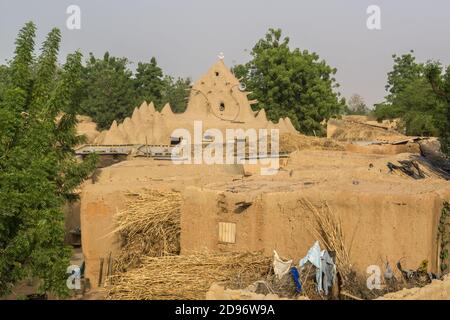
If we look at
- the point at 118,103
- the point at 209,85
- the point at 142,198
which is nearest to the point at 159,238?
the point at 142,198

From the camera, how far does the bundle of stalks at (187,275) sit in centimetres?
947

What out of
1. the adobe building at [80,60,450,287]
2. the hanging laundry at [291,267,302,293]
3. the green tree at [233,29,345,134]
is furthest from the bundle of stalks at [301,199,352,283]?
the green tree at [233,29,345,134]

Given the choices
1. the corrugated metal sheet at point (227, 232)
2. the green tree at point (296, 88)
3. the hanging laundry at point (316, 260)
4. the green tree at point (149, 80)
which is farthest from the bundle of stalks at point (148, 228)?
the green tree at point (149, 80)

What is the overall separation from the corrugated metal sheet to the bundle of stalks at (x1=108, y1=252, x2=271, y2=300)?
0.38 meters

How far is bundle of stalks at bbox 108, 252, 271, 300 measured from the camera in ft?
31.1

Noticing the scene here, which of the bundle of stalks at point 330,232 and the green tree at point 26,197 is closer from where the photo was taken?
the green tree at point 26,197

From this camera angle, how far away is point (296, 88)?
37156 millimetres

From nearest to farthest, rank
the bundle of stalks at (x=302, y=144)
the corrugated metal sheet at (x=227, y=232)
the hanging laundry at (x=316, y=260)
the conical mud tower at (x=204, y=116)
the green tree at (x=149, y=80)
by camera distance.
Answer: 1. the hanging laundry at (x=316, y=260)
2. the corrugated metal sheet at (x=227, y=232)
3. the bundle of stalks at (x=302, y=144)
4. the conical mud tower at (x=204, y=116)
5. the green tree at (x=149, y=80)

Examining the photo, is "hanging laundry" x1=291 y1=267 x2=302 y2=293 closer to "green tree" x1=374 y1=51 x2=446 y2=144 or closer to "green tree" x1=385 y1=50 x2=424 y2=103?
"green tree" x1=374 y1=51 x2=446 y2=144

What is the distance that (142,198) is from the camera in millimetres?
11938

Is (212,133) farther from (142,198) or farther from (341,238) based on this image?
(341,238)

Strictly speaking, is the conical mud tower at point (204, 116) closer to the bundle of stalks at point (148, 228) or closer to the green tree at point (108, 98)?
the bundle of stalks at point (148, 228)

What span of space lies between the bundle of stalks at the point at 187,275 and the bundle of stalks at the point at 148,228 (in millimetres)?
→ 1096

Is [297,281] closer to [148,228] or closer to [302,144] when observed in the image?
[148,228]
